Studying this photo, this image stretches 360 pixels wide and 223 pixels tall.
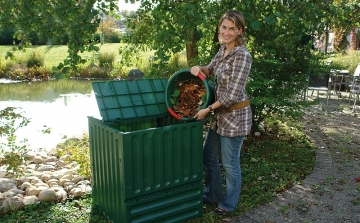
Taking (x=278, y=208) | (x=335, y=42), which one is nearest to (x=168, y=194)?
(x=278, y=208)

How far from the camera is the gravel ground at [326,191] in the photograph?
3369mm

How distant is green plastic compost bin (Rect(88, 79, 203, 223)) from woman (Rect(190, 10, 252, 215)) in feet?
0.69


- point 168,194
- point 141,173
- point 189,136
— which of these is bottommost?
point 168,194

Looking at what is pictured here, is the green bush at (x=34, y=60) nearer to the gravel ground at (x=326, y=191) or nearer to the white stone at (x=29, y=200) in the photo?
the gravel ground at (x=326, y=191)

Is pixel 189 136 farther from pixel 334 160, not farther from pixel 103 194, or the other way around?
pixel 334 160

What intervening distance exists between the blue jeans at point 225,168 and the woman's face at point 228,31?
2.74ft

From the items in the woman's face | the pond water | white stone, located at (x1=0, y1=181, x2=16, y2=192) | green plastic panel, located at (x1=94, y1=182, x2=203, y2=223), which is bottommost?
the pond water

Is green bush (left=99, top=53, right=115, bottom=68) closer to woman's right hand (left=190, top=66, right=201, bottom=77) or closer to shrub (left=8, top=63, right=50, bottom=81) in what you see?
shrub (left=8, top=63, right=50, bottom=81)

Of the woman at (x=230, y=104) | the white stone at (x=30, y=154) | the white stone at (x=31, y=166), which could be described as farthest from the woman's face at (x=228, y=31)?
the white stone at (x=30, y=154)

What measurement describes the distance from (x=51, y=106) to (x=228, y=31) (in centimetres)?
861

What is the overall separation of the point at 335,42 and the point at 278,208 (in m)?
18.6

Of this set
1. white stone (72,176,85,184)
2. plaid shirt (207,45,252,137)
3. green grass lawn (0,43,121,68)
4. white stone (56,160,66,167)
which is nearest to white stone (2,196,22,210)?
white stone (72,176,85,184)

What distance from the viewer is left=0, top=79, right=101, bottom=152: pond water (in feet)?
23.7

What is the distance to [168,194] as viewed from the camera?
3.08m
